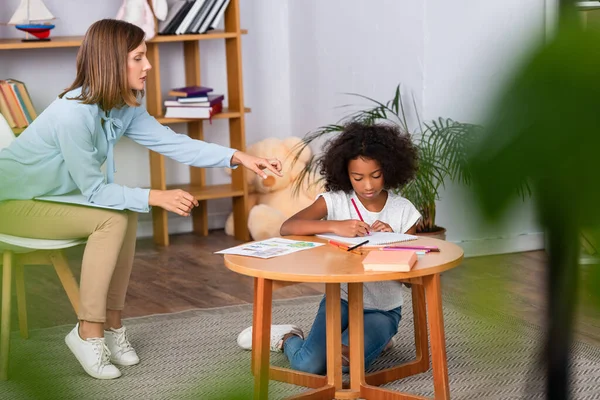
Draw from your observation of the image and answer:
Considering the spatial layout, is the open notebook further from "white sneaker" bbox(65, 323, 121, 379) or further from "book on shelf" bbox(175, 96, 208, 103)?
"book on shelf" bbox(175, 96, 208, 103)

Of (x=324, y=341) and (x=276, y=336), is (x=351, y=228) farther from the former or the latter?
(x=276, y=336)

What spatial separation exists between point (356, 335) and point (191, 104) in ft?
7.14

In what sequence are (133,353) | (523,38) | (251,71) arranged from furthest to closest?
(251,71)
(133,353)
(523,38)

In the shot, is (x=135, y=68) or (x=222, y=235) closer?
(x=135, y=68)

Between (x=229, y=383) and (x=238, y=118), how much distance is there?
13.2ft

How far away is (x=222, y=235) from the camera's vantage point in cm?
435

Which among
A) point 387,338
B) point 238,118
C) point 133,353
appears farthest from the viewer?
point 238,118

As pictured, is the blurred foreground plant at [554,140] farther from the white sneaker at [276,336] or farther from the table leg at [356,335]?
the white sneaker at [276,336]

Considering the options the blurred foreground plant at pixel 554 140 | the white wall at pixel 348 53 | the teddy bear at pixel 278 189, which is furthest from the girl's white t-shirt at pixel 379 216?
the blurred foreground plant at pixel 554 140

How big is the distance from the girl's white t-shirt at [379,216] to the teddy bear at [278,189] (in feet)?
5.76

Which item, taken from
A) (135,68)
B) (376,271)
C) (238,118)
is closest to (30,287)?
(376,271)

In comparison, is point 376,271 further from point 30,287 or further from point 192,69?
point 192,69

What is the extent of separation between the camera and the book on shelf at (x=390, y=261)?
1.80 m

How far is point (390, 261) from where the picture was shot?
1.82 meters
